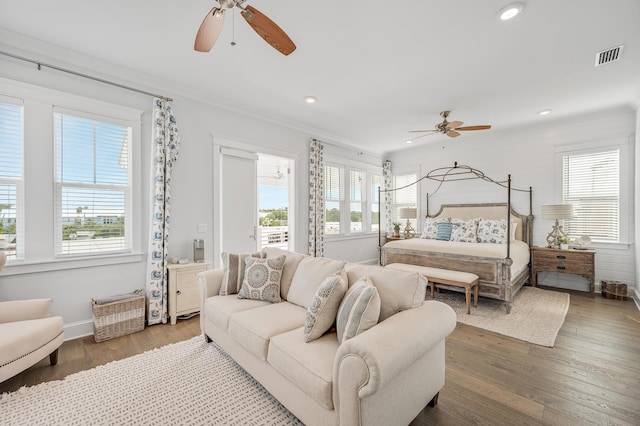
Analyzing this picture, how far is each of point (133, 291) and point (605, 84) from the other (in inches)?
251

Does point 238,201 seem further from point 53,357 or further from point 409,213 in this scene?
point 409,213

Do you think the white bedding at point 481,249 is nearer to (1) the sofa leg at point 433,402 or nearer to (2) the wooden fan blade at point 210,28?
(1) the sofa leg at point 433,402

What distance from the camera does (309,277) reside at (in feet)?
8.17

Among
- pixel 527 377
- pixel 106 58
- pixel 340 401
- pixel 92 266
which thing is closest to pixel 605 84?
pixel 527 377

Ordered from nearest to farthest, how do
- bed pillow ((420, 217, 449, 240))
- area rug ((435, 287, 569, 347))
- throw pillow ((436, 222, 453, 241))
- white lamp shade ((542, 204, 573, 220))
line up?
area rug ((435, 287, 569, 347))
white lamp shade ((542, 204, 573, 220))
throw pillow ((436, 222, 453, 241))
bed pillow ((420, 217, 449, 240))

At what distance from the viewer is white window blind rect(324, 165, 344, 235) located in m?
5.86

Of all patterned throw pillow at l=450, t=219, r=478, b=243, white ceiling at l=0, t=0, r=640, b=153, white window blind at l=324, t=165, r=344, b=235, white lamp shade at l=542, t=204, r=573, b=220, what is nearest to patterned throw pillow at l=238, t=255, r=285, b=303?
white ceiling at l=0, t=0, r=640, b=153

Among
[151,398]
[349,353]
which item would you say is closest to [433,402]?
[349,353]

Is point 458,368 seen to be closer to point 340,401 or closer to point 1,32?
point 340,401

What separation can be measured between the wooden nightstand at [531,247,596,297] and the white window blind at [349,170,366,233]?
10.9ft

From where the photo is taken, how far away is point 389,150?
23.0 feet

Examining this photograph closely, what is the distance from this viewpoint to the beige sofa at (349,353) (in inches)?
51.0

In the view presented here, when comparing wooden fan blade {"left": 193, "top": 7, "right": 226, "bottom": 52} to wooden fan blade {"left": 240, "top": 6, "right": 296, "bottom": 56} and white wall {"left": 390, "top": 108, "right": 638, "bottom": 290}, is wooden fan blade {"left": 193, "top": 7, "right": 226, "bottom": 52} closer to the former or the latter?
wooden fan blade {"left": 240, "top": 6, "right": 296, "bottom": 56}

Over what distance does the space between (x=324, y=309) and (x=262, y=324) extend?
0.54 meters
